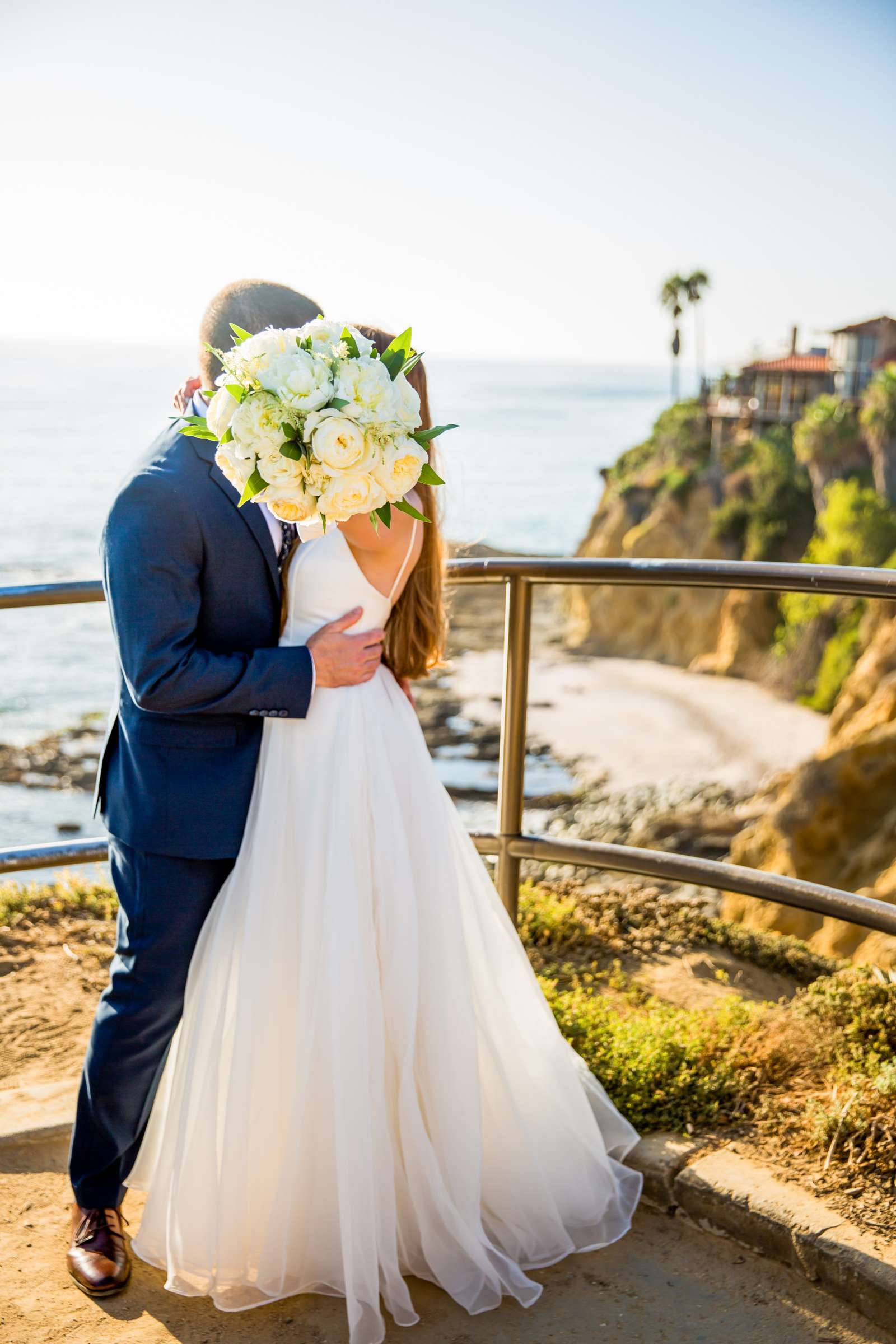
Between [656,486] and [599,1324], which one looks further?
[656,486]

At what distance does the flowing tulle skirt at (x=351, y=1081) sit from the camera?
2.19 metres

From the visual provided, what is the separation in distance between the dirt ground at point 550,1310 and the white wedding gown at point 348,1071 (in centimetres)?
4

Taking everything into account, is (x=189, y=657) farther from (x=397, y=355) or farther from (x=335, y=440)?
(x=397, y=355)

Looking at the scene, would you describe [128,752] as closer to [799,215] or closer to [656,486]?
[656,486]

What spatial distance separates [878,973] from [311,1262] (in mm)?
1742

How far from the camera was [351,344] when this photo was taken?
1988 mm

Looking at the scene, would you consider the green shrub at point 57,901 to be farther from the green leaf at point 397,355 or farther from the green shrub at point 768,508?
the green shrub at point 768,508

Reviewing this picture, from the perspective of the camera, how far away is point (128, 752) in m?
2.29

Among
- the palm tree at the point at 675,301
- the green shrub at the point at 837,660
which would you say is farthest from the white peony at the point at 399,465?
the palm tree at the point at 675,301

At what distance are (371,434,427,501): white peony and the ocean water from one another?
0.41ft

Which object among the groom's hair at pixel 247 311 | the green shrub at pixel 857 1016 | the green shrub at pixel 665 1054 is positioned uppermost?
the groom's hair at pixel 247 311

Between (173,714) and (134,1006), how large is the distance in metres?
0.59

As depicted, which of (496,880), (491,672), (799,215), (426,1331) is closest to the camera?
(426,1331)

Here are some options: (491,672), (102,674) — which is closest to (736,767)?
(491,672)
